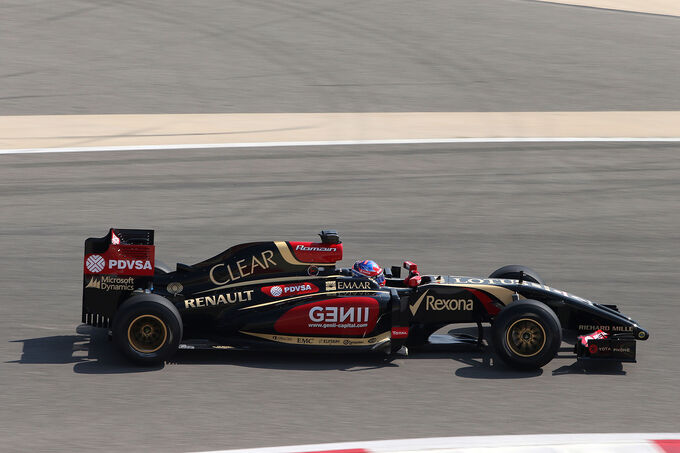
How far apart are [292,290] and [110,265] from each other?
1.53m

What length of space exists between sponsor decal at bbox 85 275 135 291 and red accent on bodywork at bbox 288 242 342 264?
4.78 feet

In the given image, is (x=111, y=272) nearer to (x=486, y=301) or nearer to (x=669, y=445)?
(x=486, y=301)

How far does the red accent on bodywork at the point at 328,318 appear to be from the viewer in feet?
25.1

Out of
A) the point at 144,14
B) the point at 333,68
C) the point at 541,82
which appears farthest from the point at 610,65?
the point at 144,14

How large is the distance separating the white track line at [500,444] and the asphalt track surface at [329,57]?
11702 mm

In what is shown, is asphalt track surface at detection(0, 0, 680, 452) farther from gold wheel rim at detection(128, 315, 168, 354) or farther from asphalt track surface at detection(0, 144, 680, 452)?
gold wheel rim at detection(128, 315, 168, 354)

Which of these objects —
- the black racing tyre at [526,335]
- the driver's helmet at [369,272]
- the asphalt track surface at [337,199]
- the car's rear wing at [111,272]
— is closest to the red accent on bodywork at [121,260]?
the car's rear wing at [111,272]

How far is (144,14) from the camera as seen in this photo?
22.6 m

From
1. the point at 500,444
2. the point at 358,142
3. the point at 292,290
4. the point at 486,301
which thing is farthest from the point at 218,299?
the point at 358,142

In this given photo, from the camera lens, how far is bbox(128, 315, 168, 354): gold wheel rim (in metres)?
7.37

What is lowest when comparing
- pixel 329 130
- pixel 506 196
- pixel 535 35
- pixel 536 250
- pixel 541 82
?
pixel 536 250

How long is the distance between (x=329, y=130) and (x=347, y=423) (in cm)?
996

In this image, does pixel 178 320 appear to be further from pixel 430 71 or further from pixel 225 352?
pixel 430 71

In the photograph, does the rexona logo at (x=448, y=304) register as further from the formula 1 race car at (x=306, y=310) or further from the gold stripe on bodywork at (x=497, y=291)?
the gold stripe on bodywork at (x=497, y=291)
